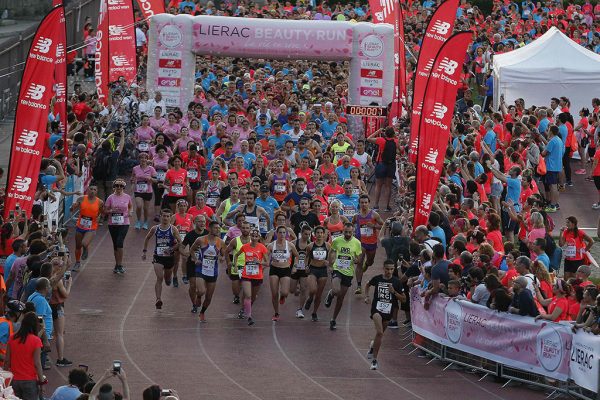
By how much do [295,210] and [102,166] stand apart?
13.3ft

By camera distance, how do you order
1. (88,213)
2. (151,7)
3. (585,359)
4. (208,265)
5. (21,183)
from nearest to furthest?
(585,359)
(208,265)
(21,183)
(88,213)
(151,7)

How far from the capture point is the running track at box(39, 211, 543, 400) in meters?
19.4

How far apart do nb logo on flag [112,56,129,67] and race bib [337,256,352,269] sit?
44.0ft

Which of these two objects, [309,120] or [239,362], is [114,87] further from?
[239,362]

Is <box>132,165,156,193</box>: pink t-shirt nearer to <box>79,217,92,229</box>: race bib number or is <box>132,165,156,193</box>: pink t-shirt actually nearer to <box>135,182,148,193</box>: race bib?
<box>135,182,148,193</box>: race bib

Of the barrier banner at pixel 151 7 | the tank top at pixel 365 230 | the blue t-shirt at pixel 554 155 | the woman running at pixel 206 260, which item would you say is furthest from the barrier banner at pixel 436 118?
the barrier banner at pixel 151 7

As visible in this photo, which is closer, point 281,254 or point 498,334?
point 498,334

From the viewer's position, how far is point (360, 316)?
23094 mm

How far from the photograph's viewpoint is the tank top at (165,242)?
22969mm

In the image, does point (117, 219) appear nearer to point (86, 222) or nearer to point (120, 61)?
point (86, 222)

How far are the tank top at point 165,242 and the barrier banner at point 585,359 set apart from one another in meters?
7.08

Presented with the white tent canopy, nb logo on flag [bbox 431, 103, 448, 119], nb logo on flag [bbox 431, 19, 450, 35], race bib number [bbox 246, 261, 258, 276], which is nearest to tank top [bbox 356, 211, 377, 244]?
nb logo on flag [bbox 431, 103, 448, 119]

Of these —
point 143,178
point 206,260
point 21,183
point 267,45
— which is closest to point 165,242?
point 206,260

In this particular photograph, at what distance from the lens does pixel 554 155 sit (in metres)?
30.0
